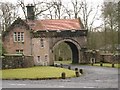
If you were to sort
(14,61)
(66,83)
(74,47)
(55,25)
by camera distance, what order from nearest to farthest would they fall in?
(66,83)
(14,61)
(55,25)
(74,47)

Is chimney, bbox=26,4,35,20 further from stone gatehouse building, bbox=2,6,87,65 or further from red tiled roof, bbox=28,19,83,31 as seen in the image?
red tiled roof, bbox=28,19,83,31

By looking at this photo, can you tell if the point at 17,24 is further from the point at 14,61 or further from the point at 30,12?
the point at 14,61

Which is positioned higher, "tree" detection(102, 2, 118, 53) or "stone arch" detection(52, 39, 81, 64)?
"tree" detection(102, 2, 118, 53)

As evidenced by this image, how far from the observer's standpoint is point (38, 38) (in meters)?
64.2

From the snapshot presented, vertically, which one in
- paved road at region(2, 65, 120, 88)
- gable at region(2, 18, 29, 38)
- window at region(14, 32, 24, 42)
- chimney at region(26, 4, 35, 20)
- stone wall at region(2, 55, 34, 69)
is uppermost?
chimney at region(26, 4, 35, 20)

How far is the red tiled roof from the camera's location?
65.2 m

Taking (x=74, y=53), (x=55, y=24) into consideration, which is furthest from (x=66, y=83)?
(x=74, y=53)

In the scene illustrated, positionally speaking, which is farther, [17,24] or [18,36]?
[18,36]

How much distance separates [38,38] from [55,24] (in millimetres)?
4888

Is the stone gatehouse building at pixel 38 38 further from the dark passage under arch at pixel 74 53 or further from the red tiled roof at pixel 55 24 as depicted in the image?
the dark passage under arch at pixel 74 53

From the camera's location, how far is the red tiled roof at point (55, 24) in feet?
214

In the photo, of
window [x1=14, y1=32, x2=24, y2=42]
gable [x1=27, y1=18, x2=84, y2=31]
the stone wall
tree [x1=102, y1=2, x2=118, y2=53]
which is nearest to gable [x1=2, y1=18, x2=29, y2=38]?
window [x1=14, y1=32, x2=24, y2=42]

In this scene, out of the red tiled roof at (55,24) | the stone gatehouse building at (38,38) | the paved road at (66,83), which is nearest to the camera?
the paved road at (66,83)

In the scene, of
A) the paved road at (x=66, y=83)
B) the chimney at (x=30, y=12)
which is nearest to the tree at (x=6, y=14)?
the chimney at (x=30, y=12)
